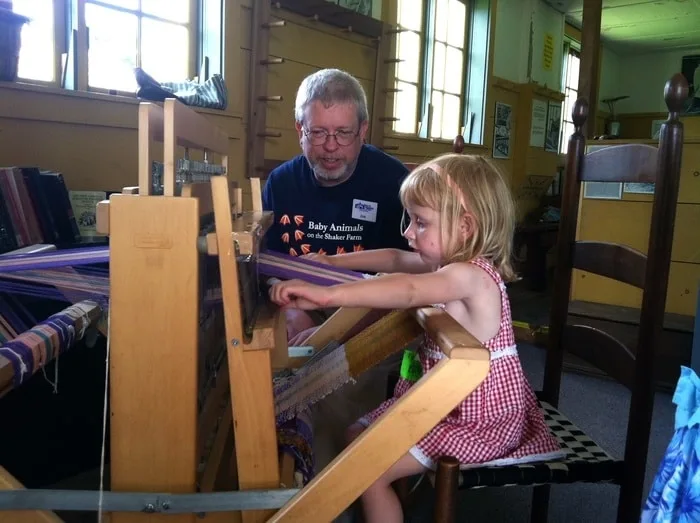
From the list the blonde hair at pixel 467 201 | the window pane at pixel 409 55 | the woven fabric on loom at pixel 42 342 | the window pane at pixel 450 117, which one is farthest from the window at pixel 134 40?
the window pane at pixel 450 117

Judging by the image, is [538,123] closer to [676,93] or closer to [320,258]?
[676,93]

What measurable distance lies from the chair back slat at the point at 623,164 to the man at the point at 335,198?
1.75 feet

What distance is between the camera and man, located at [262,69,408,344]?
158 cm

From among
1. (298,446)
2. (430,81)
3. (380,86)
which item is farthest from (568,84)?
(298,446)

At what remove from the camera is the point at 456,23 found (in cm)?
445

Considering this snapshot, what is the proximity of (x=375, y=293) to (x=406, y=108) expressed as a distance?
3.45m

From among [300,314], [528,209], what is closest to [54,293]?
[300,314]

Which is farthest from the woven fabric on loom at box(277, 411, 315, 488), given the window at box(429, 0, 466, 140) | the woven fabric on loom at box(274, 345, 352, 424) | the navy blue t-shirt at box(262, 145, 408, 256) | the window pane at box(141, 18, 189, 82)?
the window at box(429, 0, 466, 140)

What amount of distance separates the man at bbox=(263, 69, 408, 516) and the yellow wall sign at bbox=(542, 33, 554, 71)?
4116mm

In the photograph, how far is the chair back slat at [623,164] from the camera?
46.8 inches

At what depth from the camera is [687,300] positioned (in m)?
2.96

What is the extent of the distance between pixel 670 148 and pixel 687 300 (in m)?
2.20

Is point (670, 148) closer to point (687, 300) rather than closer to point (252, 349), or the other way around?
point (252, 349)

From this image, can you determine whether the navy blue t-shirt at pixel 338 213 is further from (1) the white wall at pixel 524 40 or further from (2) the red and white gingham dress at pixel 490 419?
(1) the white wall at pixel 524 40
